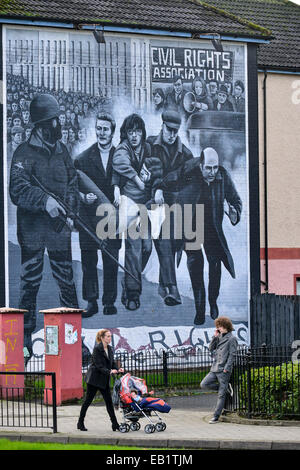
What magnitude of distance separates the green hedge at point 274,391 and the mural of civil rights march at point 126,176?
8.73 m

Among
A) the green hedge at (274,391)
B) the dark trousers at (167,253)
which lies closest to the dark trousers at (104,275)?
the dark trousers at (167,253)

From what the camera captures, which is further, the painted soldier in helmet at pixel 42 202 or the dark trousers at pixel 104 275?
the dark trousers at pixel 104 275

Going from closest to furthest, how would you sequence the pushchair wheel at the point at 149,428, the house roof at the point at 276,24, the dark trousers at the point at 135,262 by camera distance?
the pushchair wheel at the point at 149,428
the dark trousers at the point at 135,262
the house roof at the point at 276,24

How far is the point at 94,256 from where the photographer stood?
25.2 metres

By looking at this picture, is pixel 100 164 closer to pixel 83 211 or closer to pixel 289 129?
pixel 83 211

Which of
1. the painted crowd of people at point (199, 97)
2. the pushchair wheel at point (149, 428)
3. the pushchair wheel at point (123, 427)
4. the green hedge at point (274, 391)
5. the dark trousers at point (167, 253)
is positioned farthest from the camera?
the painted crowd of people at point (199, 97)

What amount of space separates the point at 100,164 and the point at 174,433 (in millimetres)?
11267

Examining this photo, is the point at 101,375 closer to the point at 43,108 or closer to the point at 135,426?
the point at 135,426

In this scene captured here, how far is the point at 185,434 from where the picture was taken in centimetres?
1519

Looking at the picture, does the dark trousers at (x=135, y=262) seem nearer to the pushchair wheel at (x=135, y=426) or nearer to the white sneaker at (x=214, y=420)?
the white sneaker at (x=214, y=420)

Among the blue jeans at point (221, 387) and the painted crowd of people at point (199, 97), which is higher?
the painted crowd of people at point (199, 97)

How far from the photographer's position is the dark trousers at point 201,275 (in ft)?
86.5

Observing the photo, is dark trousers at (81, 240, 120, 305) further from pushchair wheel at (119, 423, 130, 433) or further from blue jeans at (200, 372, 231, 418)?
pushchair wheel at (119, 423, 130, 433)

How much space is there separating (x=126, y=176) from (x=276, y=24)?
9.35 metres
